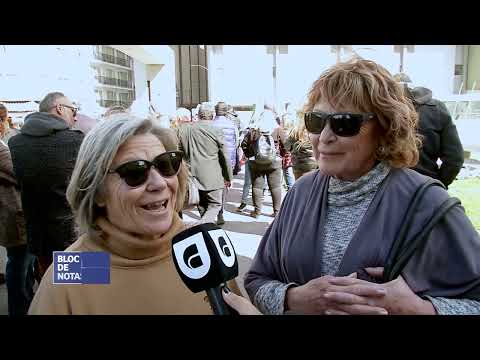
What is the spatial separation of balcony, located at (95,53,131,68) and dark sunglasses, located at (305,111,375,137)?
0.72 metres

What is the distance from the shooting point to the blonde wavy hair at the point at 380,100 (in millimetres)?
1102

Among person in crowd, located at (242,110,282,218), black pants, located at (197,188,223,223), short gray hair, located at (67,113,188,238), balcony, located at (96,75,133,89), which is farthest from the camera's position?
black pants, located at (197,188,223,223)

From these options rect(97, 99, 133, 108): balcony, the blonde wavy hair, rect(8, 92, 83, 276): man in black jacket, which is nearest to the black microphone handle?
the blonde wavy hair

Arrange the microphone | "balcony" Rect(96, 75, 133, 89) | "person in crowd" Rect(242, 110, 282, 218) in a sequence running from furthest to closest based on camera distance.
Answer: "person in crowd" Rect(242, 110, 282, 218) < "balcony" Rect(96, 75, 133, 89) < the microphone

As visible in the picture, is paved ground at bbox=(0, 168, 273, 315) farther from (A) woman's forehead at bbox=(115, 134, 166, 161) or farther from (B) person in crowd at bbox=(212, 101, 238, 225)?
(A) woman's forehead at bbox=(115, 134, 166, 161)

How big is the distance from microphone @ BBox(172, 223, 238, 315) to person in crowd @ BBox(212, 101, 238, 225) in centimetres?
83

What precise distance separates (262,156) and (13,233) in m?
1.22

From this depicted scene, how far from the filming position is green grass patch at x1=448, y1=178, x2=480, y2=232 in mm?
1275

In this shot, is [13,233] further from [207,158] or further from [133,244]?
[133,244]

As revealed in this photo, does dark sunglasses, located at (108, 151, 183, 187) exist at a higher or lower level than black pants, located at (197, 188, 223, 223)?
higher

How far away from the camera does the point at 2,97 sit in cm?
146

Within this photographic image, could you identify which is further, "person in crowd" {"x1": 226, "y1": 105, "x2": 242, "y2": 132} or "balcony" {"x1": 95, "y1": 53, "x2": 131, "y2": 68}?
"person in crowd" {"x1": 226, "y1": 105, "x2": 242, "y2": 132}

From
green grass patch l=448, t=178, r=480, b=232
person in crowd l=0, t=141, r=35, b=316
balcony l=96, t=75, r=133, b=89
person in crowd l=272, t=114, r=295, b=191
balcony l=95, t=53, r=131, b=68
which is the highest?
balcony l=95, t=53, r=131, b=68

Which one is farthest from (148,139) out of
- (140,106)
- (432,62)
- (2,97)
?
A: (432,62)
